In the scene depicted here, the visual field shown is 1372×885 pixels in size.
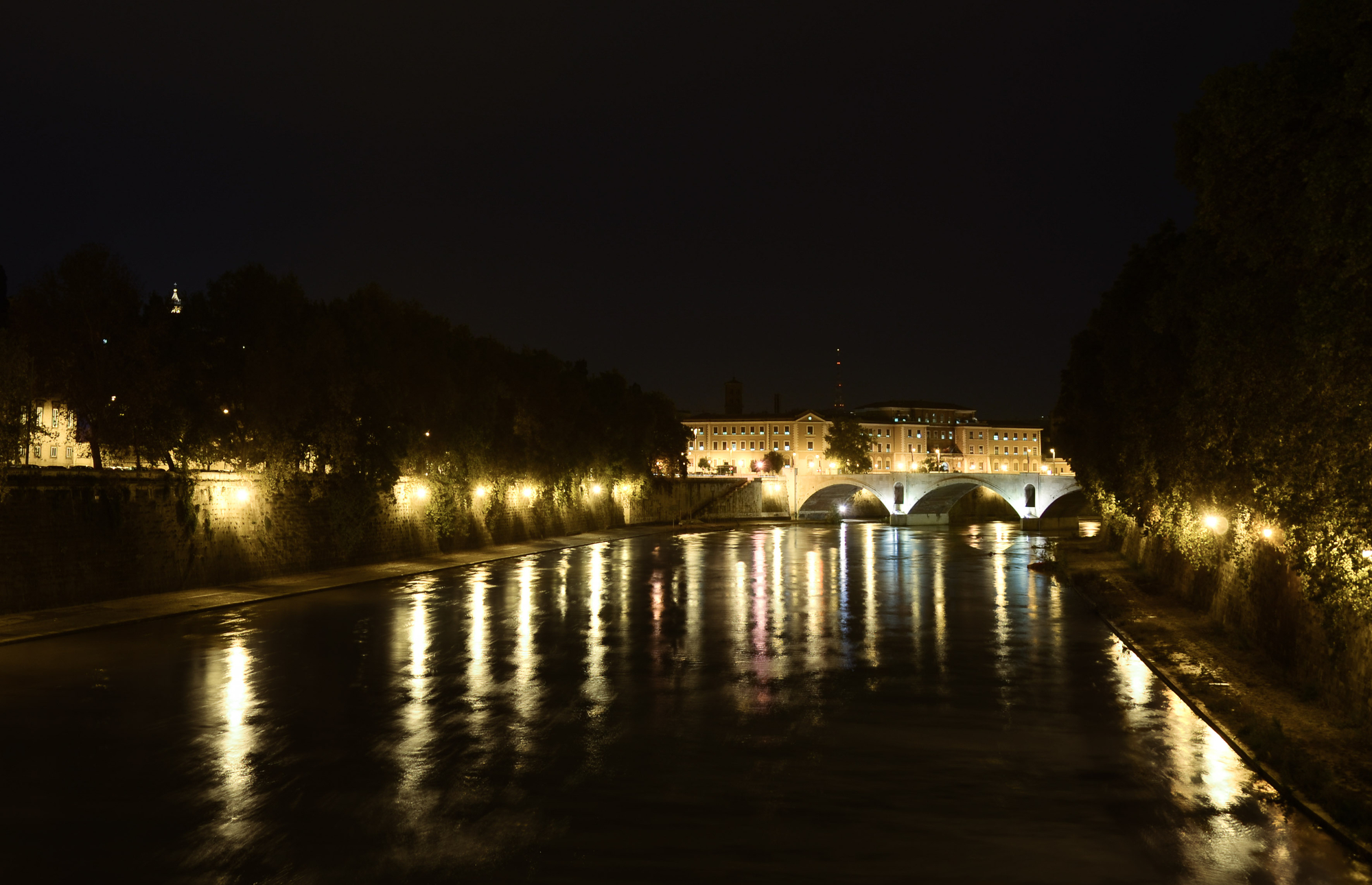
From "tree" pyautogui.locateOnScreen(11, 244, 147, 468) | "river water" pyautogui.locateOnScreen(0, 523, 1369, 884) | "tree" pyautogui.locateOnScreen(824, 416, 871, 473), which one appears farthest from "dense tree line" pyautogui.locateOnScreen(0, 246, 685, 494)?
"tree" pyautogui.locateOnScreen(824, 416, 871, 473)

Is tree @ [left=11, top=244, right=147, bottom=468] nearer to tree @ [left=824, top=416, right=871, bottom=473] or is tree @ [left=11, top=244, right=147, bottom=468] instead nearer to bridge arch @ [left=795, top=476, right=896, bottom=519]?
bridge arch @ [left=795, top=476, right=896, bottom=519]

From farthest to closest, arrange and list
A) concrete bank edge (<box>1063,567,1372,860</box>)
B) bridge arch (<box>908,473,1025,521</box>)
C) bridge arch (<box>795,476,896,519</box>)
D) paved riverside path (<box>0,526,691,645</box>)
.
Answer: bridge arch (<box>795,476,896,519</box>)
bridge arch (<box>908,473,1025,521</box>)
paved riverside path (<box>0,526,691,645</box>)
concrete bank edge (<box>1063,567,1372,860</box>)

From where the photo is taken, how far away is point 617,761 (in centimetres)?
1259

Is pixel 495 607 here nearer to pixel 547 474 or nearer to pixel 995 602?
pixel 995 602

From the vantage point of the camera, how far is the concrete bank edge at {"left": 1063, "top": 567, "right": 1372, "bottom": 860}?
9609 mm

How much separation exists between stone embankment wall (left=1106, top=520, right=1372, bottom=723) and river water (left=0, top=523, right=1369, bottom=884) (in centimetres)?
195

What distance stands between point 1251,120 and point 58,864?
640 inches

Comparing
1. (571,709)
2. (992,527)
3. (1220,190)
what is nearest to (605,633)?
(571,709)

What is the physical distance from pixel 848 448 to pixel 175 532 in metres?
137

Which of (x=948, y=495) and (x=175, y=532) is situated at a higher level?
(x=948, y=495)

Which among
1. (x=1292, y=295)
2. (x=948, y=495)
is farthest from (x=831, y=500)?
(x=1292, y=295)

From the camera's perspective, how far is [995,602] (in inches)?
1332

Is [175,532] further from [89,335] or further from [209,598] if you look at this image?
[89,335]

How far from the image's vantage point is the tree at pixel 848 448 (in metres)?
164
